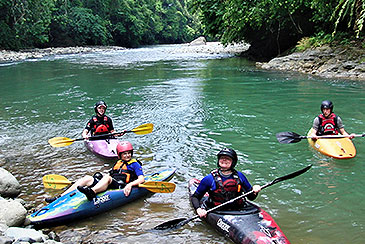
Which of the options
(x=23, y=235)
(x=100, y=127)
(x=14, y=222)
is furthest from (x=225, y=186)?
(x=100, y=127)

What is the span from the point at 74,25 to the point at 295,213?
34.6 m

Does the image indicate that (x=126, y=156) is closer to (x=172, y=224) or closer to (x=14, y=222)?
(x=172, y=224)

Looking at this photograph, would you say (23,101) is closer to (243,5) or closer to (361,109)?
(361,109)

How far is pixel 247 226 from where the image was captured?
318 centimetres

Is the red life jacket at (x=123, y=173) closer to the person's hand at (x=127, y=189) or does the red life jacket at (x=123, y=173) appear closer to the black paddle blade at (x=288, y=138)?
the person's hand at (x=127, y=189)

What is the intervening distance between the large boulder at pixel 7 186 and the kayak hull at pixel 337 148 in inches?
178

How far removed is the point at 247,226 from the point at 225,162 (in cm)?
65

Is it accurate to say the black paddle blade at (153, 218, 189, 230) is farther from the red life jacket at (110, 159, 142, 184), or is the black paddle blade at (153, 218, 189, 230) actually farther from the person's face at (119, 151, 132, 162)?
the person's face at (119, 151, 132, 162)

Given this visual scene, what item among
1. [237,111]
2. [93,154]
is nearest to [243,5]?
[237,111]

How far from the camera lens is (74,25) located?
34188 millimetres

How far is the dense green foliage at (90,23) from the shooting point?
26469mm

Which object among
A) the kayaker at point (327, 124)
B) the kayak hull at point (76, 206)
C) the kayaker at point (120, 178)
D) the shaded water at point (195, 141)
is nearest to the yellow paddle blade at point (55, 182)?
the shaded water at point (195, 141)

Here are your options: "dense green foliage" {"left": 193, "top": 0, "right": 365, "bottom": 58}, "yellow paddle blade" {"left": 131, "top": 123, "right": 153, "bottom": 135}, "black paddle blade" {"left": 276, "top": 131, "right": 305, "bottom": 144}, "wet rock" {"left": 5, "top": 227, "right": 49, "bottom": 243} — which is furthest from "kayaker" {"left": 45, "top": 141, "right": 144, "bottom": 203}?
"dense green foliage" {"left": 193, "top": 0, "right": 365, "bottom": 58}

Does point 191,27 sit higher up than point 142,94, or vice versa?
point 191,27
